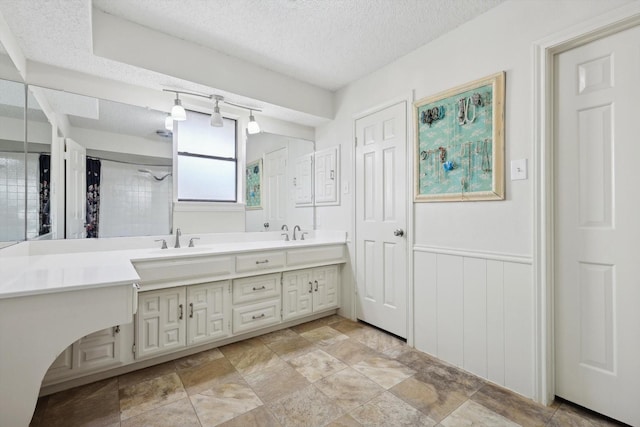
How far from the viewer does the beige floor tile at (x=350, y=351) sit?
2.16 m

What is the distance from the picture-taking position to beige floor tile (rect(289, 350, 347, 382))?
1942mm

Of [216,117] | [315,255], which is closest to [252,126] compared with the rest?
[216,117]

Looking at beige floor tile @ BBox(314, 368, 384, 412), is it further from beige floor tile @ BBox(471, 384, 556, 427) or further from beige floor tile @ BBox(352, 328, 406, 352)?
beige floor tile @ BBox(471, 384, 556, 427)

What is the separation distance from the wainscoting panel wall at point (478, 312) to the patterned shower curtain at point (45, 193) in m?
2.65

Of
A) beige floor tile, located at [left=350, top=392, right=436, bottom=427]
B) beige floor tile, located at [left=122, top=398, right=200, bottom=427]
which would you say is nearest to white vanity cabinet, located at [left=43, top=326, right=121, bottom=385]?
beige floor tile, located at [left=122, top=398, right=200, bottom=427]

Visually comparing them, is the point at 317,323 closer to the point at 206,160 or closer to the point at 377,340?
the point at 377,340

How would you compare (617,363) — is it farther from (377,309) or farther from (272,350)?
(272,350)

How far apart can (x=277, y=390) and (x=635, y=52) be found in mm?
2616

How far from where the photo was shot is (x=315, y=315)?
293 cm

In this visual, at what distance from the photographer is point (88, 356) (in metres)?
1.78

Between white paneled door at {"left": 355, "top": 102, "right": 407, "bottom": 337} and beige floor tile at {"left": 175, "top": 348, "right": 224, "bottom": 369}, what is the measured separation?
1.35 metres

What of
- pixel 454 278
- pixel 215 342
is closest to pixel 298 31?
pixel 454 278

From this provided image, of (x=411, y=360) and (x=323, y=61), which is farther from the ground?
(x=323, y=61)

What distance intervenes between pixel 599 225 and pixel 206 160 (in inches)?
113
